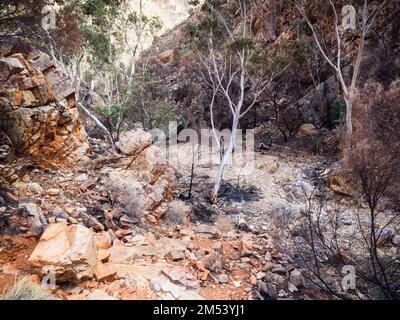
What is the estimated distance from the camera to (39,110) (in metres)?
6.65

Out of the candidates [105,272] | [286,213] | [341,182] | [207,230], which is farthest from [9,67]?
[341,182]

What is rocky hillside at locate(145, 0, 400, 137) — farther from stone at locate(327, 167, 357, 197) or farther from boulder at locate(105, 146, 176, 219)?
boulder at locate(105, 146, 176, 219)

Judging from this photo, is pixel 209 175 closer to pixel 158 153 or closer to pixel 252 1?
pixel 158 153

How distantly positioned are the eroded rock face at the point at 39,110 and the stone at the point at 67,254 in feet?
10.4

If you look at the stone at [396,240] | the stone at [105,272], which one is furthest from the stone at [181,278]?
the stone at [396,240]

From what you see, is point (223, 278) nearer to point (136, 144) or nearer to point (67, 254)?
point (67, 254)

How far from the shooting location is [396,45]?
13.6 m

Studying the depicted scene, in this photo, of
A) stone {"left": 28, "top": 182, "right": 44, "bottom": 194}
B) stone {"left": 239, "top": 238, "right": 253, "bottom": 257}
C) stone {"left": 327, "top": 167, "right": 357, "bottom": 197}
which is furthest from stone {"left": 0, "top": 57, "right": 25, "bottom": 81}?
stone {"left": 327, "top": 167, "right": 357, "bottom": 197}

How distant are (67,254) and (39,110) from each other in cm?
417

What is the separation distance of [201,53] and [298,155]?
576 centimetres

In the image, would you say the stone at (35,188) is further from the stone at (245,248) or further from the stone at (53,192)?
the stone at (245,248)

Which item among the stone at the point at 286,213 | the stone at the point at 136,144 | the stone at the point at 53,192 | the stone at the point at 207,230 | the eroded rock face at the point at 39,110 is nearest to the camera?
the stone at the point at 53,192

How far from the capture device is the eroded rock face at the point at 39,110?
6.24 m
